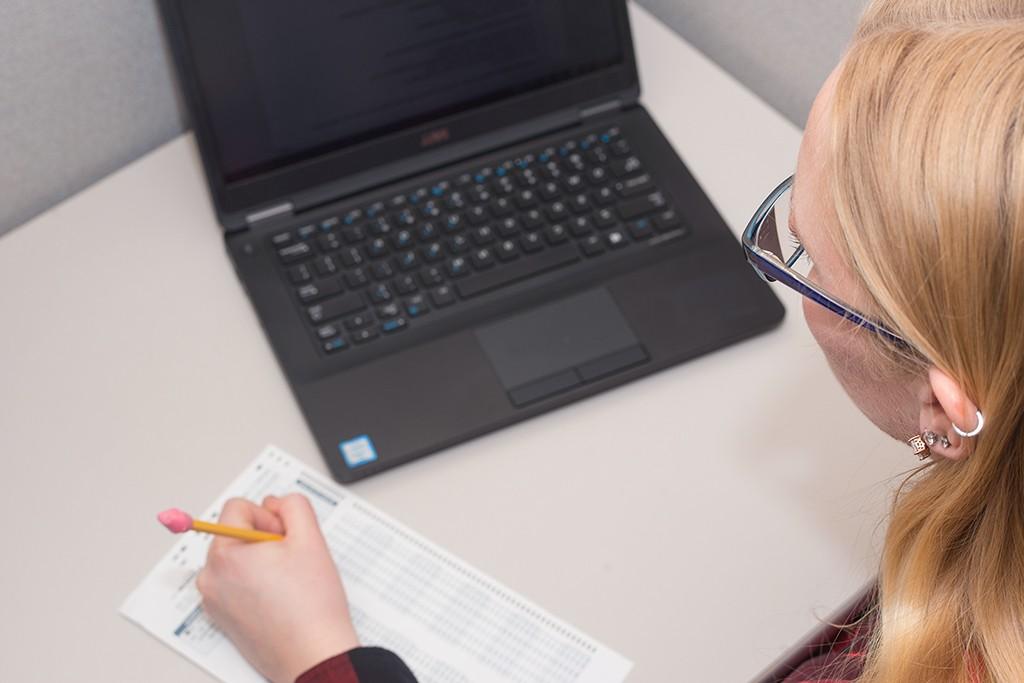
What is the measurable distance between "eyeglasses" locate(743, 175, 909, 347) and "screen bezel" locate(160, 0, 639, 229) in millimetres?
315

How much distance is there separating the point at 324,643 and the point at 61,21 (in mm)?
488

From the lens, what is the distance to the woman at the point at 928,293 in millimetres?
491

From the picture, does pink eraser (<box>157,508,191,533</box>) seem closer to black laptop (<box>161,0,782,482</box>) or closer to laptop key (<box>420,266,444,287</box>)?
black laptop (<box>161,0,782,482</box>)

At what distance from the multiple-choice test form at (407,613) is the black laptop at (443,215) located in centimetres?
5

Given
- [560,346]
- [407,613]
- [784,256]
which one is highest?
[784,256]

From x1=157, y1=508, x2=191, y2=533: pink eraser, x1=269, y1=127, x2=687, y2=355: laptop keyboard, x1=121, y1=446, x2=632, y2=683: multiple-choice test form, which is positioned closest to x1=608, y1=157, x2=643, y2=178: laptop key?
x1=269, y1=127, x2=687, y2=355: laptop keyboard

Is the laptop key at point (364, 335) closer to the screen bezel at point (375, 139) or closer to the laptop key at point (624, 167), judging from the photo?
the screen bezel at point (375, 139)

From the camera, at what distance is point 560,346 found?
854mm

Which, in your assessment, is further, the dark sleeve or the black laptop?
the black laptop

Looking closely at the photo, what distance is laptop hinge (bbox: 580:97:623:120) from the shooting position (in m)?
0.96

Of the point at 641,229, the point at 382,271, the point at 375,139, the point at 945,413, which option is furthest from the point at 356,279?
the point at 945,413

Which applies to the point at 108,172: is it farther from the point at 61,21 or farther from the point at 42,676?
the point at 42,676

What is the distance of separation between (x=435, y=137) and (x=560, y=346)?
0.67ft

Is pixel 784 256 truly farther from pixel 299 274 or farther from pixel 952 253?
pixel 299 274
